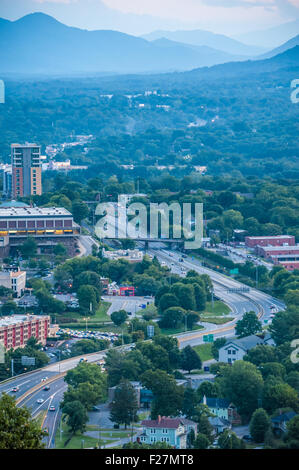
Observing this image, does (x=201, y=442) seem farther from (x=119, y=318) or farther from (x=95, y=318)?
(x=95, y=318)

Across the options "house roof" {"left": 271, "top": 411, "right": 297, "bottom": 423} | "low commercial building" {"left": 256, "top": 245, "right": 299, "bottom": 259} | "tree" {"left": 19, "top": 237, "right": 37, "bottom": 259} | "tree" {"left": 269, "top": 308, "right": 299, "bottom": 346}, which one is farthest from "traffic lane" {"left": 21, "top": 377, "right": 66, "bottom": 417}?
"low commercial building" {"left": 256, "top": 245, "right": 299, "bottom": 259}

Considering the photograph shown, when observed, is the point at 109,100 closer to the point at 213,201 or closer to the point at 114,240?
the point at 213,201

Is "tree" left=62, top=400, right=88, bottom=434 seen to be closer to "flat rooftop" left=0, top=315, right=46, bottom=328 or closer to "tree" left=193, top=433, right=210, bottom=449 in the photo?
"tree" left=193, top=433, right=210, bottom=449

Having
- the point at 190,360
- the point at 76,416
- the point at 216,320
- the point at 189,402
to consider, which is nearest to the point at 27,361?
the point at 190,360

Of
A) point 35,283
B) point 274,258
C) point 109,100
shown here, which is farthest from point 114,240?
point 109,100

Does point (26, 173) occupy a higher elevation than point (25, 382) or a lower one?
higher

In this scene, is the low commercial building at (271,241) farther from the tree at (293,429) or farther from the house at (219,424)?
the tree at (293,429)

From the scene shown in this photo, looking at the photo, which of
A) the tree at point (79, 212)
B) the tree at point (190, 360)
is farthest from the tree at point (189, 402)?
the tree at point (79, 212)
